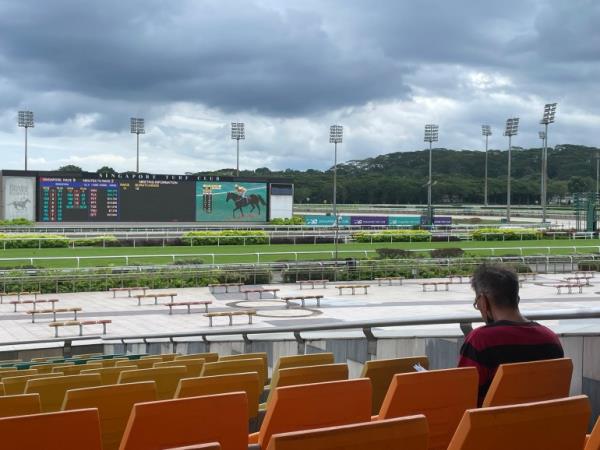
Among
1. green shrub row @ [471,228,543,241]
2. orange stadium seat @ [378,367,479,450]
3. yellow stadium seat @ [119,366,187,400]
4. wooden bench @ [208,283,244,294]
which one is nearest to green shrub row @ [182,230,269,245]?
green shrub row @ [471,228,543,241]

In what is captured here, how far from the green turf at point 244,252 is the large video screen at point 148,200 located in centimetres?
1071

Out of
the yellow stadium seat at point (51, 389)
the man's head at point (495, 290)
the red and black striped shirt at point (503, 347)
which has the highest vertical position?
the man's head at point (495, 290)

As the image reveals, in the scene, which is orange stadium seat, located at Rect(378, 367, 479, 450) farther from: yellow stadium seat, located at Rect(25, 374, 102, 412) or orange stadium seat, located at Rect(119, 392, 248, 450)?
yellow stadium seat, located at Rect(25, 374, 102, 412)

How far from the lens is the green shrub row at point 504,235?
57.2 meters

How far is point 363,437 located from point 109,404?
165 cm

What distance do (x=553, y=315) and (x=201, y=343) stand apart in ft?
23.2

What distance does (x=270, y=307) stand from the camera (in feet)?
83.0

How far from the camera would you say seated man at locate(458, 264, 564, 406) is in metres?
3.39

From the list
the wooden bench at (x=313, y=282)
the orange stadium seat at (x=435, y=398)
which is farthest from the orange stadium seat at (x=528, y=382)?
the wooden bench at (x=313, y=282)

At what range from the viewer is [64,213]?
56281mm

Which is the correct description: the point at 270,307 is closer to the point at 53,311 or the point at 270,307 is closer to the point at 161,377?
the point at 53,311

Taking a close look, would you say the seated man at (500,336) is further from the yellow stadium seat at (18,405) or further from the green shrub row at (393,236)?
the green shrub row at (393,236)

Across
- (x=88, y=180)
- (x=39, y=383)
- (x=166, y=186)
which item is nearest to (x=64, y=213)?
(x=88, y=180)

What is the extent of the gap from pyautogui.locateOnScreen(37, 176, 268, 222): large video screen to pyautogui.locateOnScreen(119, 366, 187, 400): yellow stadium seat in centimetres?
5398
